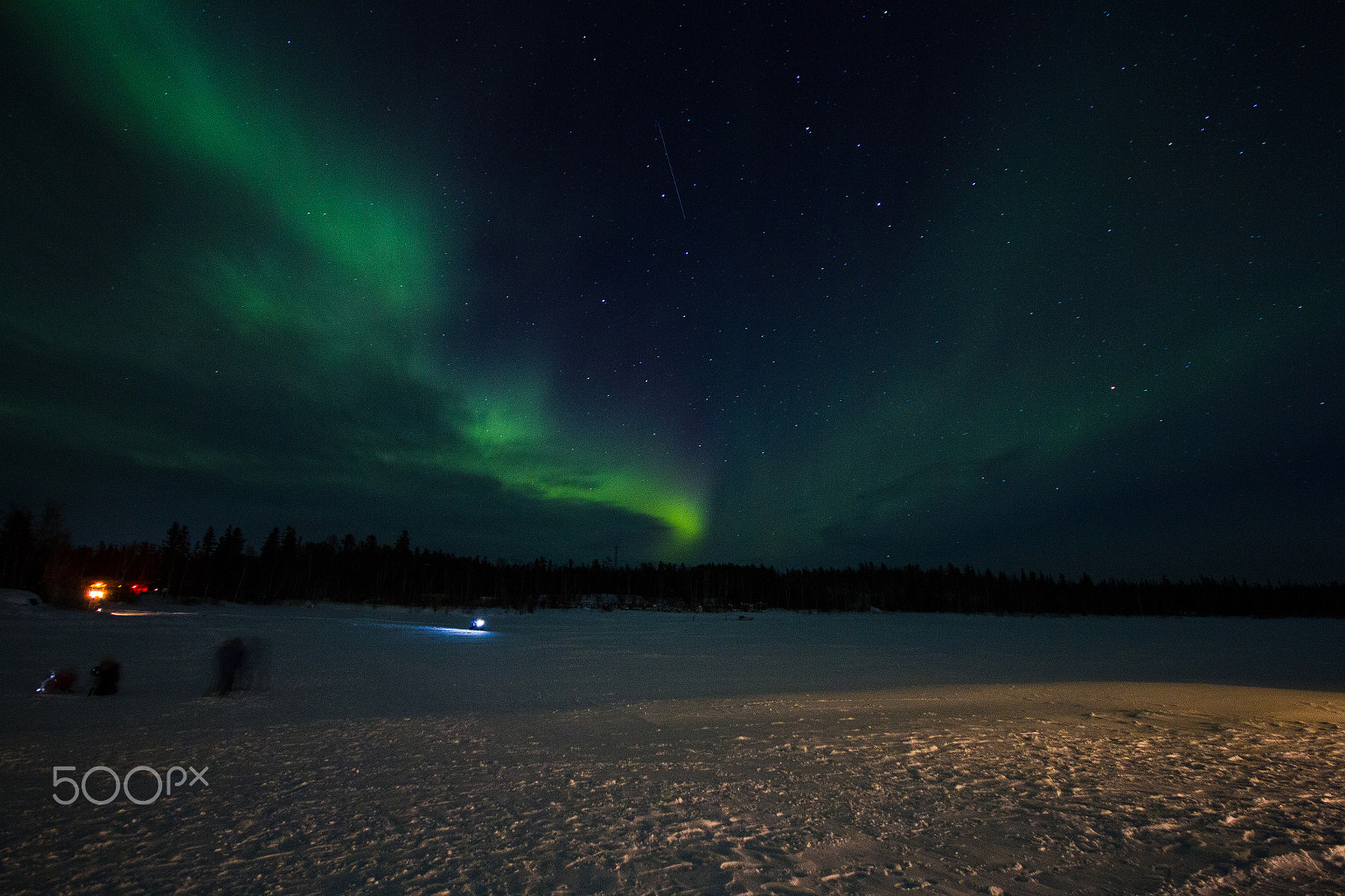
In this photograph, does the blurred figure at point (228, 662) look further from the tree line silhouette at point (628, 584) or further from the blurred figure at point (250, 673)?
the tree line silhouette at point (628, 584)

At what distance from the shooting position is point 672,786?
7.17 m

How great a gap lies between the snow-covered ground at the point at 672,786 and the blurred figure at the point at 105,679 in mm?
418

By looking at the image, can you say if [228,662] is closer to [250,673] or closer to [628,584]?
[250,673]

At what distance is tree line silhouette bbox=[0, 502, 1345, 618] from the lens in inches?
4205

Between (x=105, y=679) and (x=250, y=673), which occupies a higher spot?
(x=105, y=679)

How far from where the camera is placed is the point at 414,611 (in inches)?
2404

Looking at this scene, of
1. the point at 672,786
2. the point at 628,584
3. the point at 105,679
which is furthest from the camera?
the point at 628,584

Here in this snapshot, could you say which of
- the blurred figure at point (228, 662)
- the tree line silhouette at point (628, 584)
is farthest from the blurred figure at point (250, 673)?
the tree line silhouette at point (628, 584)

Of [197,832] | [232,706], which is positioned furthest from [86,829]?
[232,706]

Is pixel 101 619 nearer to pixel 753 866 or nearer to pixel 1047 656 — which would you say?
pixel 753 866

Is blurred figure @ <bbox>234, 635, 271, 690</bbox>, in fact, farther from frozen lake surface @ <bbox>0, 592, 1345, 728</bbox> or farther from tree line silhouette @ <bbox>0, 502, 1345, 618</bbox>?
tree line silhouette @ <bbox>0, 502, 1345, 618</bbox>

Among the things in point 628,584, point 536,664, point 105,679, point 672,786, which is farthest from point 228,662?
point 628,584

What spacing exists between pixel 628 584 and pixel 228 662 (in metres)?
126

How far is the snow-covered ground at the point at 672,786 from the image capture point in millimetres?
4848
